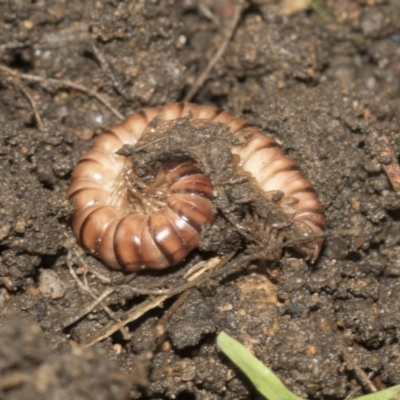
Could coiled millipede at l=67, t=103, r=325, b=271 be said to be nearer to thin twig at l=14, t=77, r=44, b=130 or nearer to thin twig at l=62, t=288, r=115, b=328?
thin twig at l=62, t=288, r=115, b=328

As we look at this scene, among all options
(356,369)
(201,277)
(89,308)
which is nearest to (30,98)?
(89,308)

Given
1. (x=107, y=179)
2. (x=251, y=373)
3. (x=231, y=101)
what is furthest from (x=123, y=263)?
(x=231, y=101)

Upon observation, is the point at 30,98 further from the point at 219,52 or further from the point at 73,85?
the point at 219,52

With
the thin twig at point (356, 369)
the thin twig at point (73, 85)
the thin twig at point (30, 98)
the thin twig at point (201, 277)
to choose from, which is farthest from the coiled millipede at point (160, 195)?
the thin twig at point (356, 369)

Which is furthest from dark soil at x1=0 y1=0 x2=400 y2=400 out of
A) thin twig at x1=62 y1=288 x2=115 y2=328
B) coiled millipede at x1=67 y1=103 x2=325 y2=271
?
coiled millipede at x1=67 y1=103 x2=325 y2=271

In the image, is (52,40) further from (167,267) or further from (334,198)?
(334,198)

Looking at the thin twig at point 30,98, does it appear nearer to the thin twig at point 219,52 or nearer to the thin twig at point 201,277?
the thin twig at point 219,52
